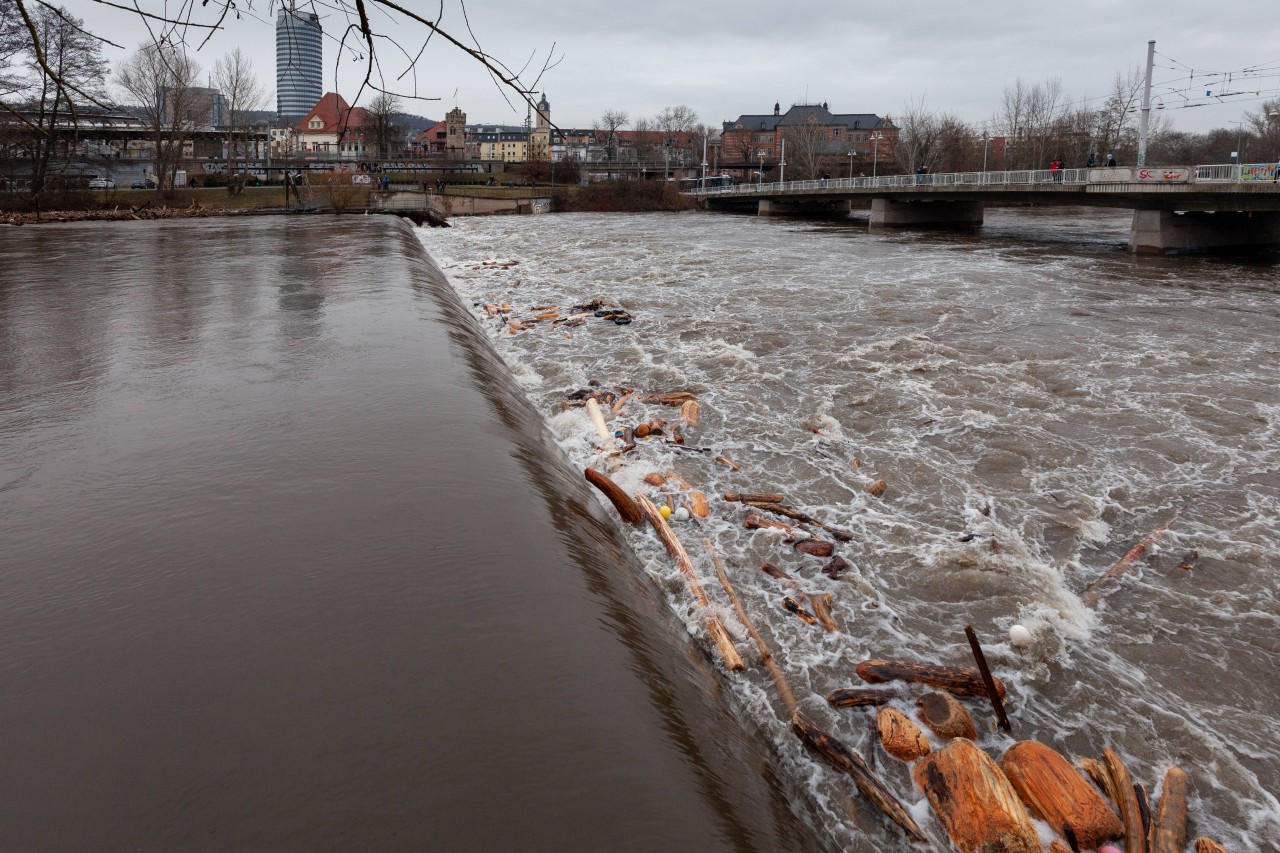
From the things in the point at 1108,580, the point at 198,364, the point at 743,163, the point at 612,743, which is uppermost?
the point at 743,163

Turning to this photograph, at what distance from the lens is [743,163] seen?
136375 mm

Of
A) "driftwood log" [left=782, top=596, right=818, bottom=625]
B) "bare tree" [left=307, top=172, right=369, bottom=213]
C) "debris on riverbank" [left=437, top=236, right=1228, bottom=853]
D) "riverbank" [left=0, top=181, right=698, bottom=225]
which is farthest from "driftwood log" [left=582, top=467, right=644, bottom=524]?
"bare tree" [left=307, top=172, right=369, bottom=213]

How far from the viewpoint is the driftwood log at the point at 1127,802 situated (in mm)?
3674

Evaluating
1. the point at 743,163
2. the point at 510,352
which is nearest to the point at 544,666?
the point at 510,352

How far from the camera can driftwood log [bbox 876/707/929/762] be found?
4305 mm

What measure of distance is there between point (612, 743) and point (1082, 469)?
284 inches

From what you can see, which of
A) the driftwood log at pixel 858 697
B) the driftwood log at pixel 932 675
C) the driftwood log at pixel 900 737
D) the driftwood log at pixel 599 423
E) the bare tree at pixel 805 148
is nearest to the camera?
the driftwood log at pixel 900 737

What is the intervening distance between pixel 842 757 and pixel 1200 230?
35811mm

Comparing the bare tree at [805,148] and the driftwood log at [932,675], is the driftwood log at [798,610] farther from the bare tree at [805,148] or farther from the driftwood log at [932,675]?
the bare tree at [805,148]

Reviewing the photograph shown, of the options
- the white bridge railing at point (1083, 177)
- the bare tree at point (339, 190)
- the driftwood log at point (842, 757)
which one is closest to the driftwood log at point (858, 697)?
the driftwood log at point (842, 757)

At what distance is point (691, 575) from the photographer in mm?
6117

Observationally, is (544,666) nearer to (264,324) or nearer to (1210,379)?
(264,324)

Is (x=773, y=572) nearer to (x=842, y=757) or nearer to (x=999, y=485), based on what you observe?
(x=842, y=757)

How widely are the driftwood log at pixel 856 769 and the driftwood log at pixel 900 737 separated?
257 millimetres
